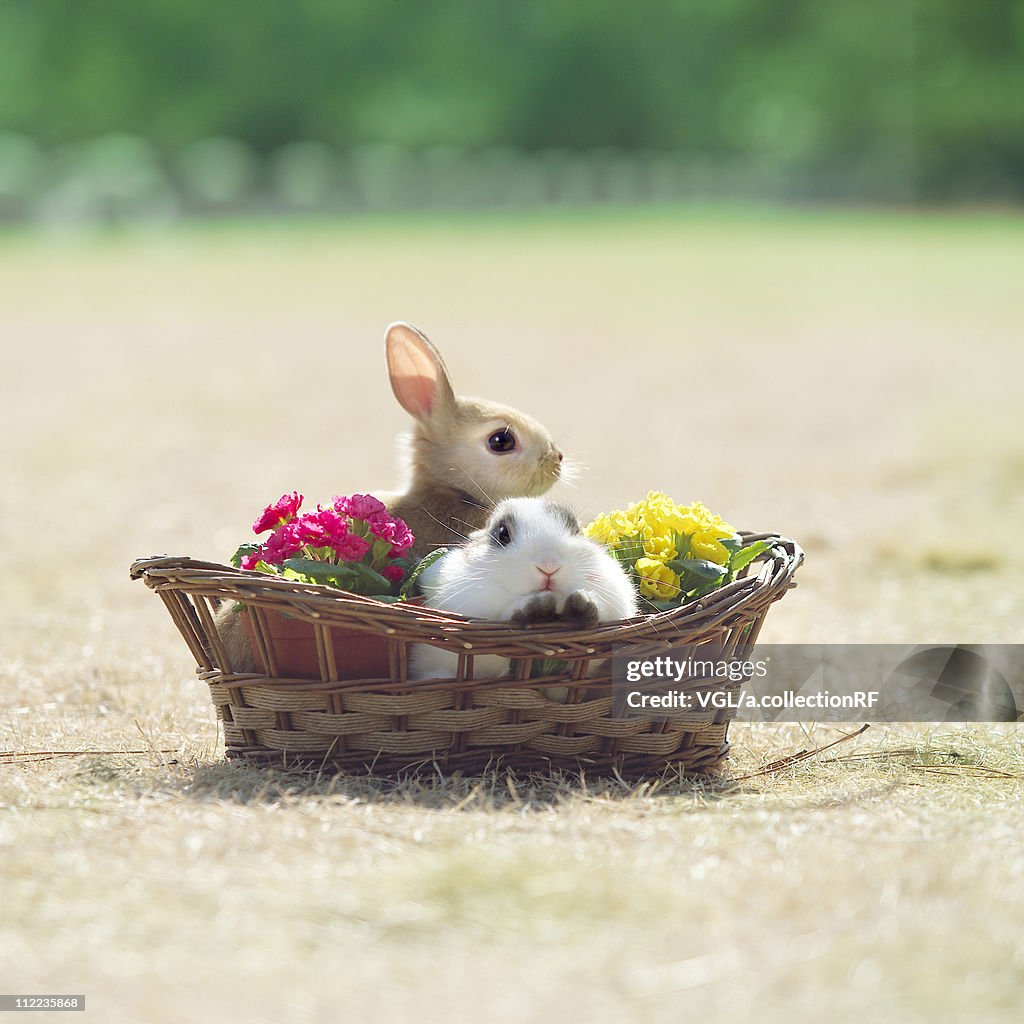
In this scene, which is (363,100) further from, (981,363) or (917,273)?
(981,363)

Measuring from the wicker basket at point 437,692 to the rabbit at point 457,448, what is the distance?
66cm

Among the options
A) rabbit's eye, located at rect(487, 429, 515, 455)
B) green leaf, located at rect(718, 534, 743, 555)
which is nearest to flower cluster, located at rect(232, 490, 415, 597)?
rabbit's eye, located at rect(487, 429, 515, 455)

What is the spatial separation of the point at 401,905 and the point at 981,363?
10537mm

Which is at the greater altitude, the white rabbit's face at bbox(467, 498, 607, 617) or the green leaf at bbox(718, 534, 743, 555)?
the green leaf at bbox(718, 534, 743, 555)

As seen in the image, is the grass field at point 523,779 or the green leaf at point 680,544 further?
the green leaf at point 680,544

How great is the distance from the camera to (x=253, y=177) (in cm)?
3431

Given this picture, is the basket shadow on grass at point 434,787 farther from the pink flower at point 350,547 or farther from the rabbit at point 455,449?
the rabbit at point 455,449

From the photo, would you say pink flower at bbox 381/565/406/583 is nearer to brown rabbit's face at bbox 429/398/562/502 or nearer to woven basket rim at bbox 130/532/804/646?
woven basket rim at bbox 130/532/804/646

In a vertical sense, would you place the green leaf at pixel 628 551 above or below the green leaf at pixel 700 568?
above

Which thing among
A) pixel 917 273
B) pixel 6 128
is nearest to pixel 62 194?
pixel 6 128

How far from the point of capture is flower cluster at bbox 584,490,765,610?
3115 mm

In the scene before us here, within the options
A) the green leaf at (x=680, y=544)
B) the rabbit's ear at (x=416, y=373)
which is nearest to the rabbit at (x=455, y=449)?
the rabbit's ear at (x=416, y=373)

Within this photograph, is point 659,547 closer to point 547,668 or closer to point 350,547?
point 547,668

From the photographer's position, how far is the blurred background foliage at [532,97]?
35875 mm
